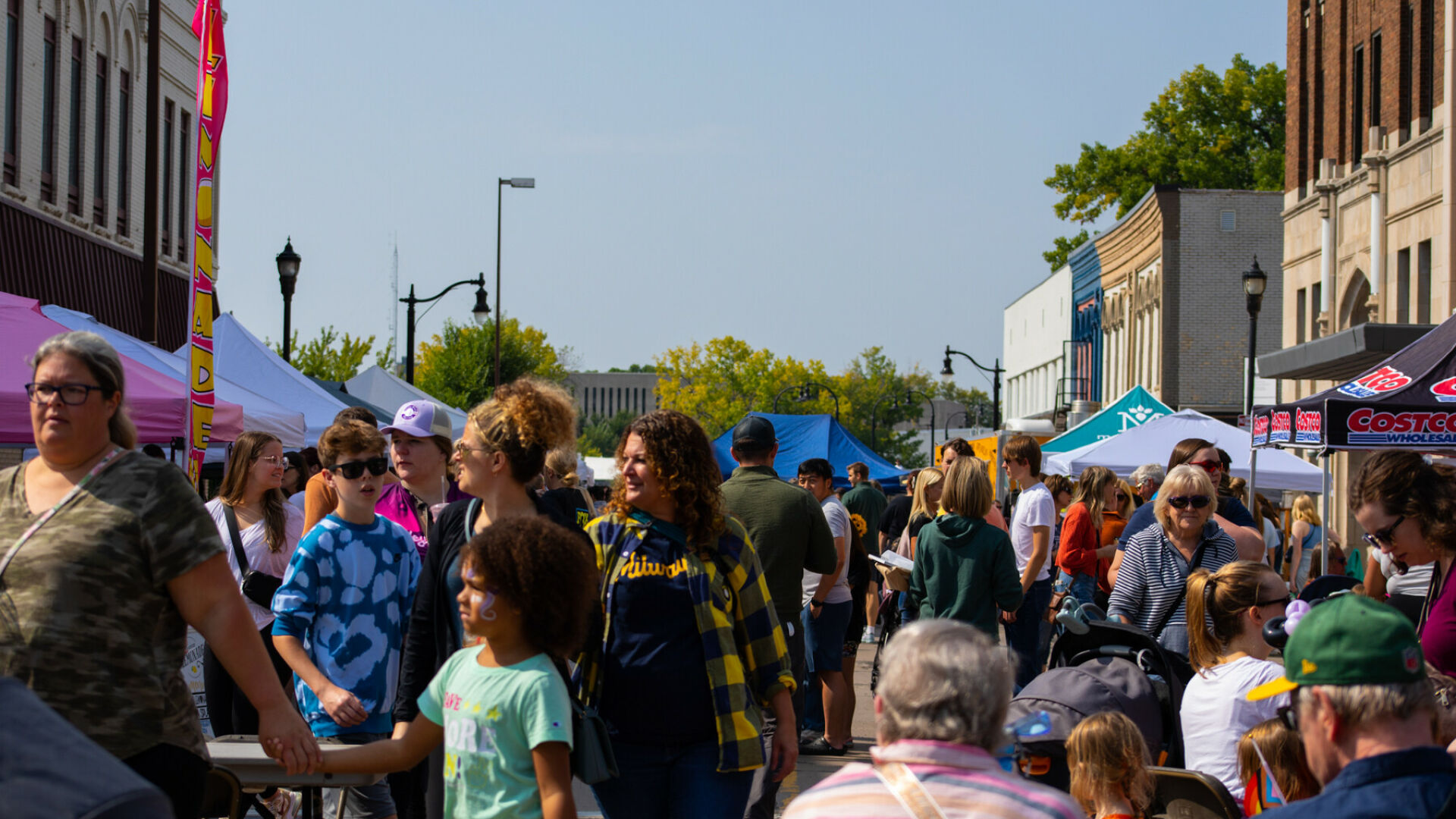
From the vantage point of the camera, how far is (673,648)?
4109 mm

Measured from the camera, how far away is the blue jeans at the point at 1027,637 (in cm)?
875

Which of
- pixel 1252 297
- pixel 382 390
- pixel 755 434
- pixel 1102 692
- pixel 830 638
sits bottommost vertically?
pixel 830 638

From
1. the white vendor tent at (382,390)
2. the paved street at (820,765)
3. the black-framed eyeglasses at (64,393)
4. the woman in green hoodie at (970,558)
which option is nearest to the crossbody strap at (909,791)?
the black-framed eyeglasses at (64,393)

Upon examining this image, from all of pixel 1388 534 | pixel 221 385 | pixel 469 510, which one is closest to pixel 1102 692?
pixel 1388 534

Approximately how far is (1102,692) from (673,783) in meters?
1.73

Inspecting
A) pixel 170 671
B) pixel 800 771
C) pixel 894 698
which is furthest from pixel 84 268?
pixel 894 698

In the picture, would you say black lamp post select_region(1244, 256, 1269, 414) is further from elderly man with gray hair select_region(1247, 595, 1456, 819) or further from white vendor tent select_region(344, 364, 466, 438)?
elderly man with gray hair select_region(1247, 595, 1456, 819)

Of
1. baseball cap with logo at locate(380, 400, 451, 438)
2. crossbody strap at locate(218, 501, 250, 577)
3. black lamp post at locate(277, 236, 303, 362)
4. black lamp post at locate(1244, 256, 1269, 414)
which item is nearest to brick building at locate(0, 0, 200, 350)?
black lamp post at locate(277, 236, 303, 362)

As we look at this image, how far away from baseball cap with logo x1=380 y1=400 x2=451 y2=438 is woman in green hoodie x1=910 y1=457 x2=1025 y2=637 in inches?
138

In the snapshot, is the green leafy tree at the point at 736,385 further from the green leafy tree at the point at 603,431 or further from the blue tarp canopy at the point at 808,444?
the blue tarp canopy at the point at 808,444

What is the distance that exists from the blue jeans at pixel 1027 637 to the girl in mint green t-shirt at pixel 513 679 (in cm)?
557

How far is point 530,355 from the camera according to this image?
82.0m

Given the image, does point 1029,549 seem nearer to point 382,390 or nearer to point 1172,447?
point 1172,447

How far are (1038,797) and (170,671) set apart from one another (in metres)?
2.33
